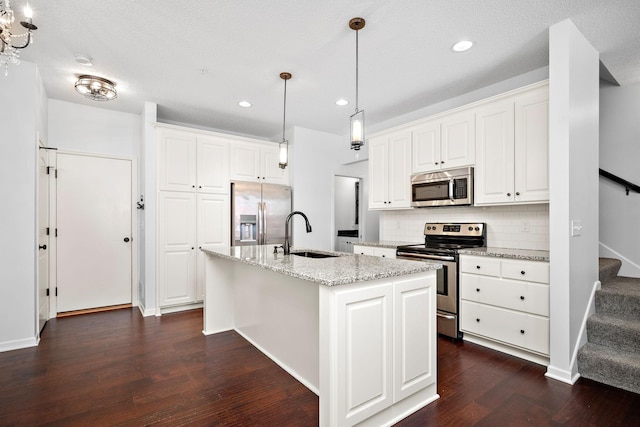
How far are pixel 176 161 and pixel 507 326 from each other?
420 centimetres

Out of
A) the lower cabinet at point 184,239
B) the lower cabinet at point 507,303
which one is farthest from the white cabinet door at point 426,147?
the lower cabinet at point 184,239

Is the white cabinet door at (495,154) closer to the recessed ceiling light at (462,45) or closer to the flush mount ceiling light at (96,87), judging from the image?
the recessed ceiling light at (462,45)

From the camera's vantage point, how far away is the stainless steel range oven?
10.3 ft

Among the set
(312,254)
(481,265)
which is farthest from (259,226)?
(481,265)

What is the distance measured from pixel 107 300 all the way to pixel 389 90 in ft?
15.0

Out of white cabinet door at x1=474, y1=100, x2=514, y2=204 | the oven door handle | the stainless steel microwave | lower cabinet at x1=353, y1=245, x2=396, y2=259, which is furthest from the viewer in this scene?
lower cabinet at x1=353, y1=245, x2=396, y2=259

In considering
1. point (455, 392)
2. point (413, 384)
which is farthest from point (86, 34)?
point (455, 392)

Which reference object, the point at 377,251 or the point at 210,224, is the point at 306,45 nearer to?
the point at 377,251

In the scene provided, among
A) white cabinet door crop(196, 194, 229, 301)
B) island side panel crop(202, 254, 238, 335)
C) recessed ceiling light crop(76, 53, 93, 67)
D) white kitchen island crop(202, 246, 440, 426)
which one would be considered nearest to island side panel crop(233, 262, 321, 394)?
white kitchen island crop(202, 246, 440, 426)

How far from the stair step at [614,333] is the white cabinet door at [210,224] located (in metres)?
4.14

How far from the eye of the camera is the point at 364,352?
1.72 m

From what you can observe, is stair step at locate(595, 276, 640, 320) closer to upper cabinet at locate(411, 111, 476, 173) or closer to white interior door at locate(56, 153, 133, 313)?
upper cabinet at locate(411, 111, 476, 173)

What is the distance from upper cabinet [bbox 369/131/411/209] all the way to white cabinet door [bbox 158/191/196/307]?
8.31ft

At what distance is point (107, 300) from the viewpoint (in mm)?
4301
